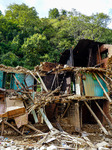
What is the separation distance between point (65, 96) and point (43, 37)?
14808mm

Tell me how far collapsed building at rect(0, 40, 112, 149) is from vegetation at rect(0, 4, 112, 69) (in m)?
6.32

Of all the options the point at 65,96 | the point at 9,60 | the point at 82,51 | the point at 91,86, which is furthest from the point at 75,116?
the point at 9,60

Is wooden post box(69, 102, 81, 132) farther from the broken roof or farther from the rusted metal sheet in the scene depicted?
the broken roof

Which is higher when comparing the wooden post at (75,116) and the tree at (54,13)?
the tree at (54,13)

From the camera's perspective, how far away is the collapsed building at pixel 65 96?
8.43m

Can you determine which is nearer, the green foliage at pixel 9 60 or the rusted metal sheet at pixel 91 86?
the rusted metal sheet at pixel 91 86

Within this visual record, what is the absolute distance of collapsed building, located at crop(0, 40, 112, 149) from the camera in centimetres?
843

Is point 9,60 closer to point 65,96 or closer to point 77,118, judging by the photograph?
point 65,96

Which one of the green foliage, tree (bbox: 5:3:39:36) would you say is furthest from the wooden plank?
tree (bbox: 5:3:39:36)

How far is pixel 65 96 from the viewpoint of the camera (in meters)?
10.4

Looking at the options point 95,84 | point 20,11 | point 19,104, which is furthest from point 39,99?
point 20,11

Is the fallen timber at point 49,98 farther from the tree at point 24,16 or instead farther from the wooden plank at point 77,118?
the tree at point 24,16

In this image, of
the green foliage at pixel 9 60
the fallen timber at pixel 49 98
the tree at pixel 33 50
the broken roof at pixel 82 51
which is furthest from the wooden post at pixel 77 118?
the green foliage at pixel 9 60

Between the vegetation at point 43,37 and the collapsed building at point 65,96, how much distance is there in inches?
249
